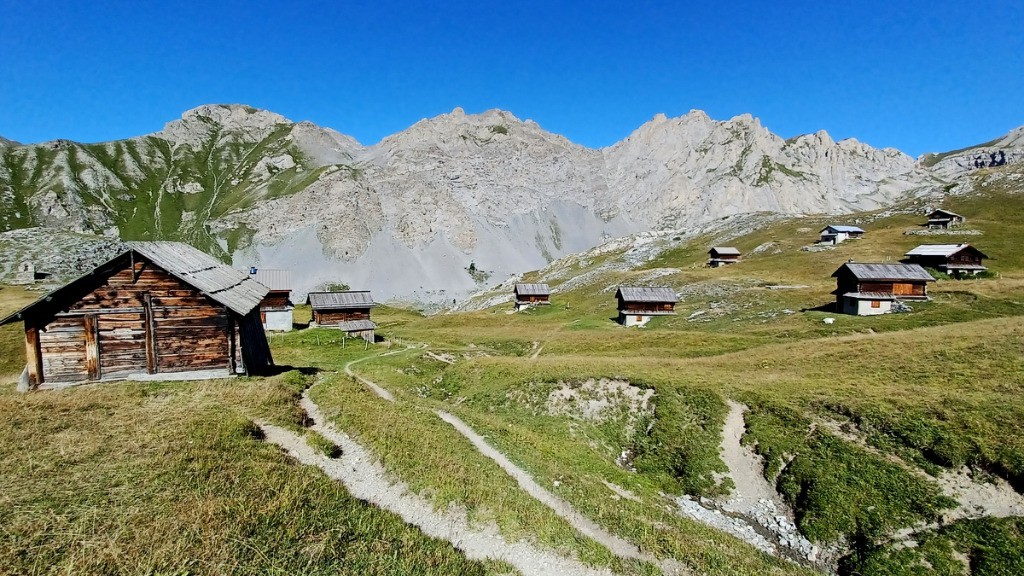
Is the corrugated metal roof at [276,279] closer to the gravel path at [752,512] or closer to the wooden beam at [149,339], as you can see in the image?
the wooden beam at [149,339]

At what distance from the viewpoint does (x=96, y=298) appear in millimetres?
24953

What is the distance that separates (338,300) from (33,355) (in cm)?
4770

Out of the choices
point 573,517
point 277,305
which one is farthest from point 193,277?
point 277,305

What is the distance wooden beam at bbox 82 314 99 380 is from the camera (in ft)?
81.6

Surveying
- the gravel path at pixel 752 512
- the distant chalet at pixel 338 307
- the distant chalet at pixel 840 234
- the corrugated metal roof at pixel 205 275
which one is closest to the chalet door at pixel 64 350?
the corrugated metal roof at pixel 205 275

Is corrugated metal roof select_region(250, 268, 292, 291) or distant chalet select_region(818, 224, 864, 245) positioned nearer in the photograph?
corrugated metal roof select_region(250, 268, 292, 291)

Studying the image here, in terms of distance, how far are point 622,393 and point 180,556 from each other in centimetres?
2785

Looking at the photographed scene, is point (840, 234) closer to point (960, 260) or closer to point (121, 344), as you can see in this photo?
point (960, 260)

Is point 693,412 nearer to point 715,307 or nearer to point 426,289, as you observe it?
point 715,307

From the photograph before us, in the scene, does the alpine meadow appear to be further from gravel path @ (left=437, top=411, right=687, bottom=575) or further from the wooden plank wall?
the wooden plank wall

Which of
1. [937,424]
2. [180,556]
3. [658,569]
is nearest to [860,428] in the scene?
[937,424]

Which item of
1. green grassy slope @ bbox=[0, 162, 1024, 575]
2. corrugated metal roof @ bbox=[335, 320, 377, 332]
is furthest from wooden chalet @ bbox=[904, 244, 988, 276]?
corrugated metal roof @ bbox=[335, 320, 377, 332]

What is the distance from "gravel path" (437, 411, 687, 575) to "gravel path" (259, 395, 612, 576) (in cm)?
161

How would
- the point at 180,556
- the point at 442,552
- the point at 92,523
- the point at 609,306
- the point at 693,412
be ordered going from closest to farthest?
the point at 180,556 < the point at 92,523 < the point at 442,552 < the point at 693,412 < the point at 609,306
